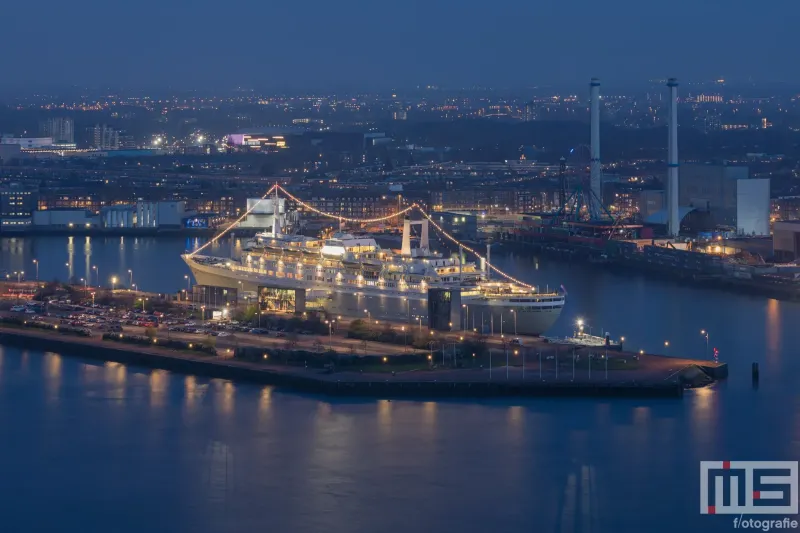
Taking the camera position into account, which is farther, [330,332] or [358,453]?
[330,332]

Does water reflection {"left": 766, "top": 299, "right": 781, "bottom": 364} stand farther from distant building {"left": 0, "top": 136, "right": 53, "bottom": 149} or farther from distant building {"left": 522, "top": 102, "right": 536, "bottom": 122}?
distant building {"left": 522, "top": 102, "right": 536, "bottom": 122}

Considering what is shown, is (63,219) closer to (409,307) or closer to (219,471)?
(409,307)

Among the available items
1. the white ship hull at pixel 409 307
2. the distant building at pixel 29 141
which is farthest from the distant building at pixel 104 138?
the white ship hull at pixel 409 307

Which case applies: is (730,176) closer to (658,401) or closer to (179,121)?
(658,401)

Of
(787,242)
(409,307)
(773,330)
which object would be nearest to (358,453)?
(409,307)

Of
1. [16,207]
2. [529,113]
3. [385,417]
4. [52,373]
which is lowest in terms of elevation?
[385,417]

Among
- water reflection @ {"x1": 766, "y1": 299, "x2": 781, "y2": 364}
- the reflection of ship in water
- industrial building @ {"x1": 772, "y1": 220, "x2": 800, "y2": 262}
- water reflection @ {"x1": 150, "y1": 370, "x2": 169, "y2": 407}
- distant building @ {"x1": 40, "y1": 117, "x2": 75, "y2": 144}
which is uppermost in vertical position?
distant building @ {"x1": 40, "y1": 117, "x2": 75, "y2": 144}

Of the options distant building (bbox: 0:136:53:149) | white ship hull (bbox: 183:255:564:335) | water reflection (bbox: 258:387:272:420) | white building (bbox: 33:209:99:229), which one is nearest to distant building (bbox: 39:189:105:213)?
white building (bbox: 33:209:99:229)
